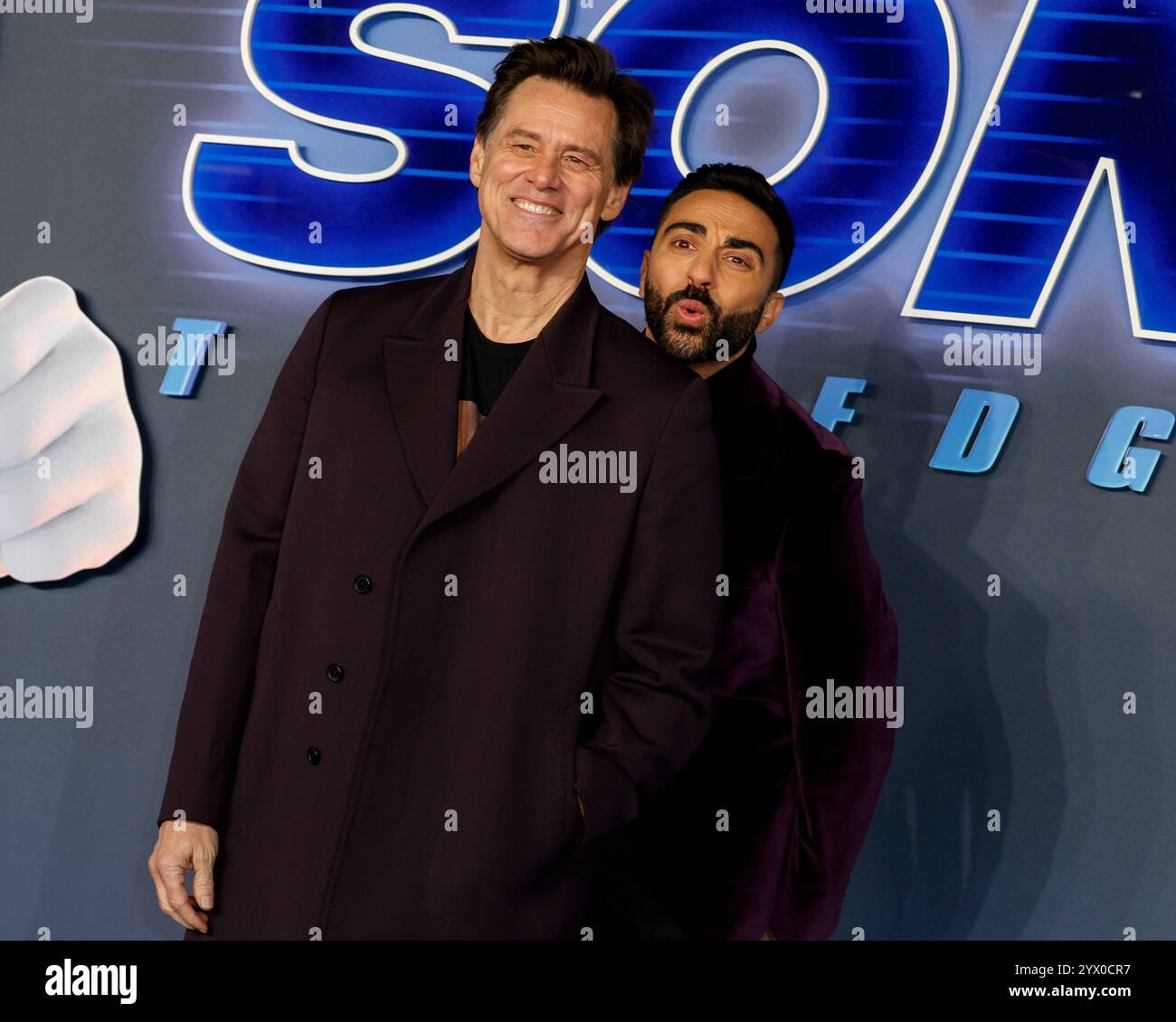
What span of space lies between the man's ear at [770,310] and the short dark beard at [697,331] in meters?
0.08

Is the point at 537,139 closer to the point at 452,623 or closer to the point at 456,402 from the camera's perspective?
the point at 456,402

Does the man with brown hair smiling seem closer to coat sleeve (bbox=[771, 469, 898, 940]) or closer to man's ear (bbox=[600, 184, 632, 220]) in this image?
man's ear (bbox=[600, 184, 632, 220])

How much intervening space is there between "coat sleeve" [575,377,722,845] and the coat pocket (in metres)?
0.02

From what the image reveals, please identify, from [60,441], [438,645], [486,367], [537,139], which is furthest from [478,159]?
[60,441]

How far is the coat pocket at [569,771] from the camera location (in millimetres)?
2279

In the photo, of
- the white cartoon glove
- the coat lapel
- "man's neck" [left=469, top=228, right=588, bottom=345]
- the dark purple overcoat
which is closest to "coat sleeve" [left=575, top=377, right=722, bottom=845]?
the dark purple overcoat

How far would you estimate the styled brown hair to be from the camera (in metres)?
2.39

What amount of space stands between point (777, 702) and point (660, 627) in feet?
2.06

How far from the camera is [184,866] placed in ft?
7.69

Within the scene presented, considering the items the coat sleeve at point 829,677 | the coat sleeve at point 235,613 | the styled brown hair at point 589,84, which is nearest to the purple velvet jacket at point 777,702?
the coat sleeve at point 829,677

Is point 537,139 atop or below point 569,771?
atop

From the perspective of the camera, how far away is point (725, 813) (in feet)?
9.50
